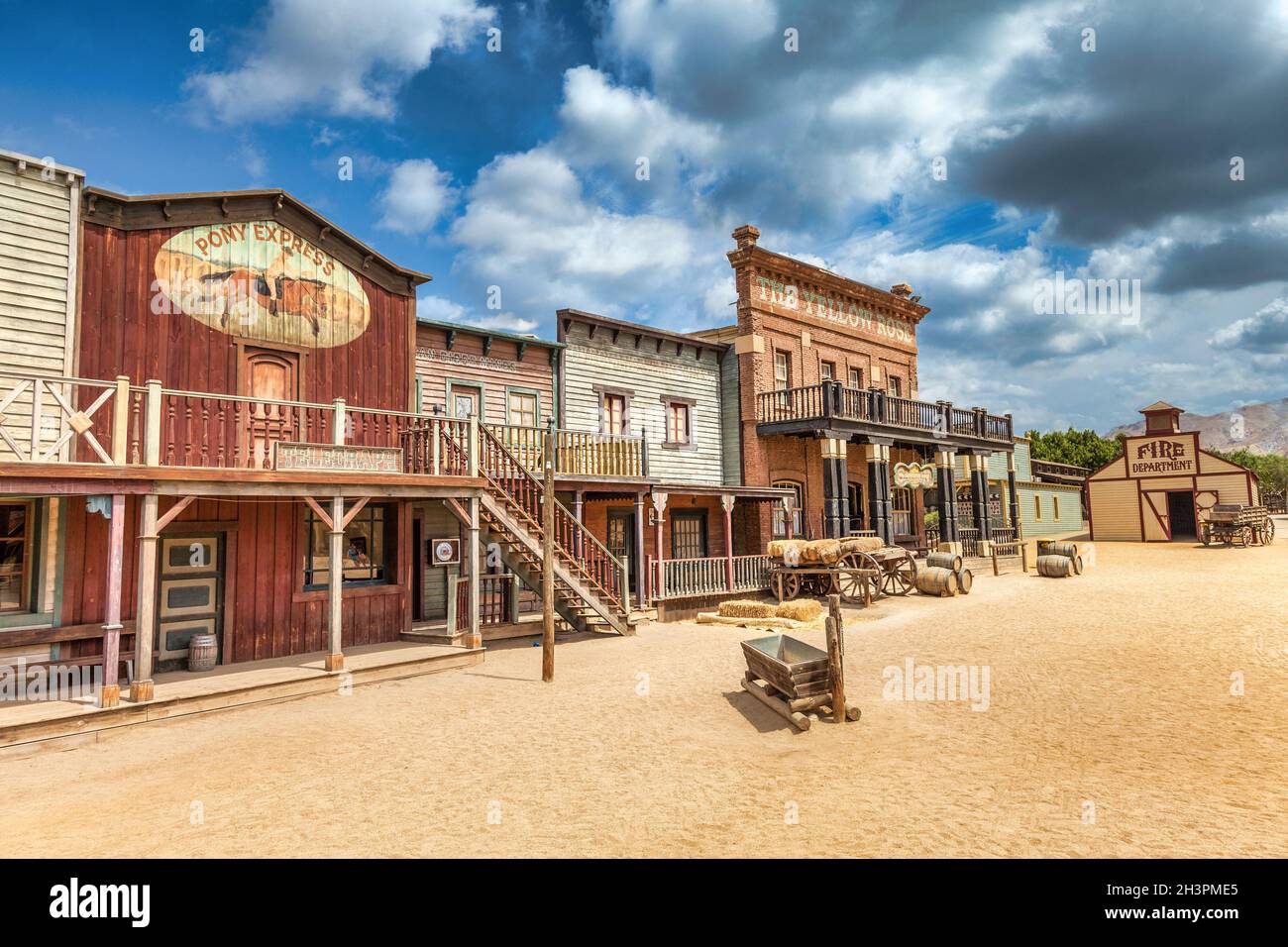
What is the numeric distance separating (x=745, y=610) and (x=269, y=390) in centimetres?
1069

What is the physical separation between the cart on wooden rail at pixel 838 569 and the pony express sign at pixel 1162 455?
23.2 meters

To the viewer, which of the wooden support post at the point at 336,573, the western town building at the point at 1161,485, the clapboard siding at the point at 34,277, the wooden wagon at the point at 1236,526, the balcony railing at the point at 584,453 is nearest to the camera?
the clapboard siding at the point at 34,277

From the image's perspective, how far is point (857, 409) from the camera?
73.4ft

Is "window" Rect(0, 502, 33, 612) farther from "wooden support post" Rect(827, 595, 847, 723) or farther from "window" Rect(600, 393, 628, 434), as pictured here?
"window" Rect(600, 393, 628, 434)

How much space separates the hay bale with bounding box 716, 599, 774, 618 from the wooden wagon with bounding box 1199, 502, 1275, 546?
24038mm

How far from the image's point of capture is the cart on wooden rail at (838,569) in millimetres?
17828

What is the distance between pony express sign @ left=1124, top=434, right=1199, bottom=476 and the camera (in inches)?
1324

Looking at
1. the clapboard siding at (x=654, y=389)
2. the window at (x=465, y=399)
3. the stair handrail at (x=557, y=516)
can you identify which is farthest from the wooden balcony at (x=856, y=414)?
the window at (x=465, y=399)

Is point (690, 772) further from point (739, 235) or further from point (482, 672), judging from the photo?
point (739, 235)

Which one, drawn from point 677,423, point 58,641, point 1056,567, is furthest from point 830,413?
point 58,641

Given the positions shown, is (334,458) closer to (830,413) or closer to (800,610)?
(800,610)

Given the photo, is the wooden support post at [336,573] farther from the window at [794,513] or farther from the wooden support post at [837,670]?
the window at [794,513]

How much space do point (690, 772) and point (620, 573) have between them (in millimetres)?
8542
